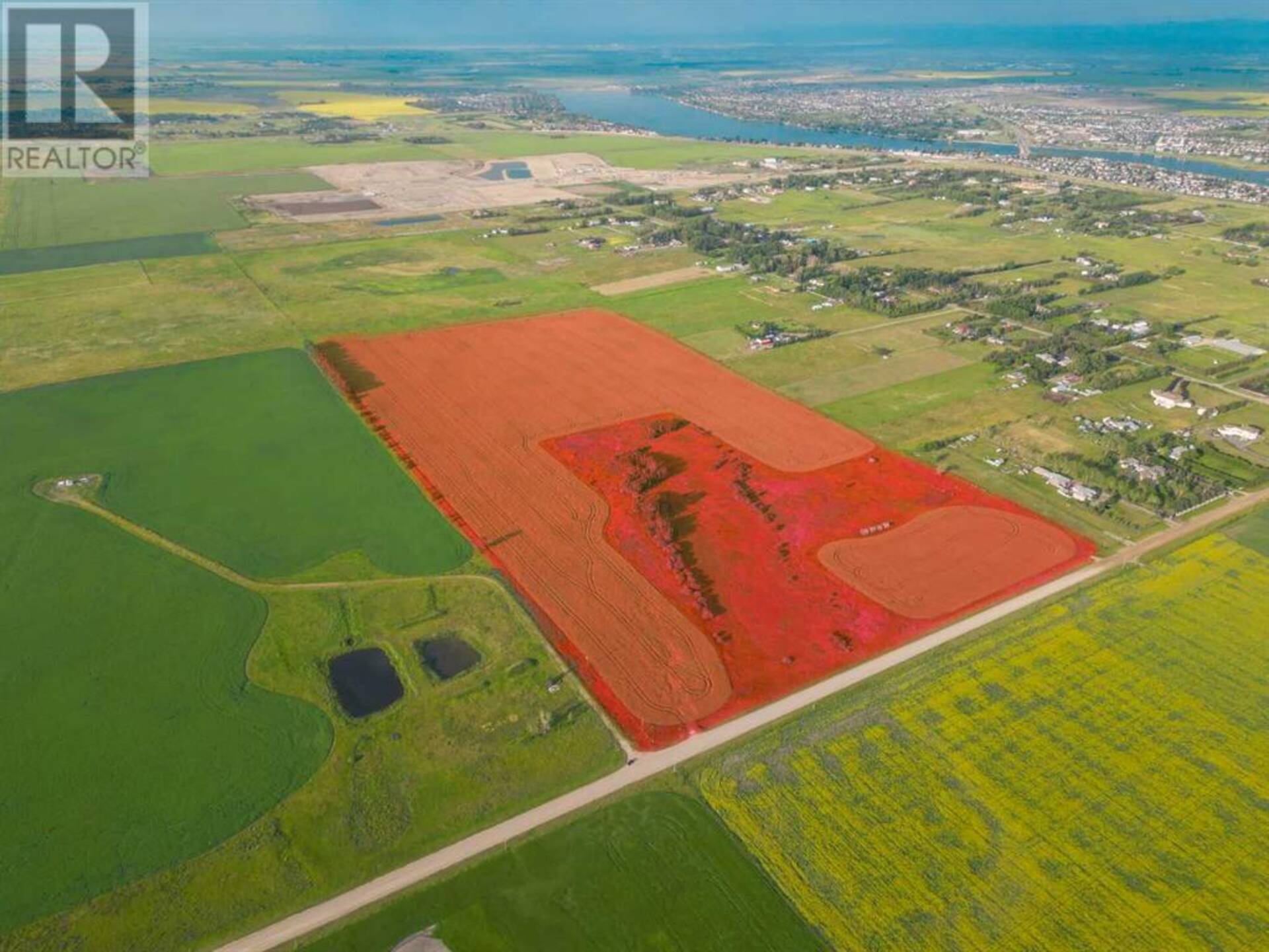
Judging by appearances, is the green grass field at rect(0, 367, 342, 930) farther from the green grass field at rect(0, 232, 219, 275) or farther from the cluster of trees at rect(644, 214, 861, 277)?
the cluster of trees at rect(644, 214, 861, 277)

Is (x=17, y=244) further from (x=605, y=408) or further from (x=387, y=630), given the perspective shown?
(x=387, y=630)

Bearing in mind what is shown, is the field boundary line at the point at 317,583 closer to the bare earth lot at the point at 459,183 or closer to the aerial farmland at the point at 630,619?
the aerial farmland at the point at 630,619

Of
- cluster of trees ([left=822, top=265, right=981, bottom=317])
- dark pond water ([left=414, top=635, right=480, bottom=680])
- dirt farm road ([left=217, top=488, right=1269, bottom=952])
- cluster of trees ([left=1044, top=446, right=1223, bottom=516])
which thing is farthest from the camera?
cluster of trees ([left=822, top=265, right=981, bottom=317])

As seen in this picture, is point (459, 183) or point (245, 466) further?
point (459, 183)

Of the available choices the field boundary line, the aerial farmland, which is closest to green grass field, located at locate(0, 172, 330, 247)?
the aerial farmland

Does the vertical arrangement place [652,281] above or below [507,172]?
below

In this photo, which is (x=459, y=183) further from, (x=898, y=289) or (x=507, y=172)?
(x=898, y=289)

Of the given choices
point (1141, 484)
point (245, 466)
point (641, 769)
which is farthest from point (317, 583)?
point (1141, 484)
